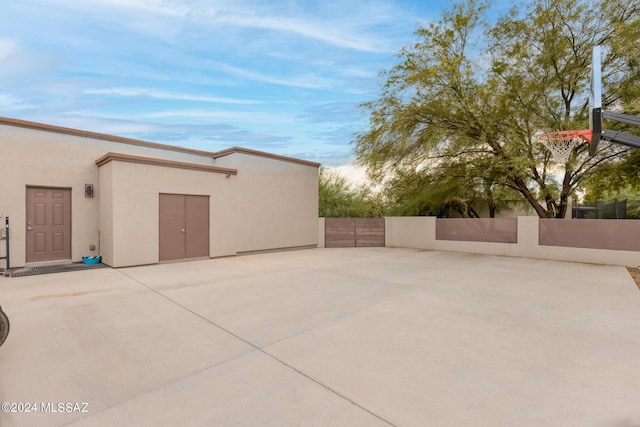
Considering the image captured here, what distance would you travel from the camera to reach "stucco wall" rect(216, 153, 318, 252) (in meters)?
10.1

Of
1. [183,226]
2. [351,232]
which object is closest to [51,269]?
[183,226]

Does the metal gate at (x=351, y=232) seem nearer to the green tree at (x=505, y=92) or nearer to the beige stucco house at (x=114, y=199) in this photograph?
the green tree at (x=505, y=92)

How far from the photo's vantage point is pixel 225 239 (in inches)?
376

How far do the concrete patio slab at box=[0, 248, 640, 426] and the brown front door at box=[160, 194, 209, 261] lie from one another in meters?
2.57

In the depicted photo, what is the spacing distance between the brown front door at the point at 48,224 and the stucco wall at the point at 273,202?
440 cm

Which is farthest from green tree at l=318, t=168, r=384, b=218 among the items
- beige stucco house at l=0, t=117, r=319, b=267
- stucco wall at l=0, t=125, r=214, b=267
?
stucco wall at l=0, t=125, r=214, b=267

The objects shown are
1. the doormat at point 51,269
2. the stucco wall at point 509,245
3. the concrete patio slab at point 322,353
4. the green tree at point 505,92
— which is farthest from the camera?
the green tree at point 505,92

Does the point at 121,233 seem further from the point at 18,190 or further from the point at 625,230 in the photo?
the point at 625,230

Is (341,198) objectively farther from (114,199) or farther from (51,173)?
(51,173)

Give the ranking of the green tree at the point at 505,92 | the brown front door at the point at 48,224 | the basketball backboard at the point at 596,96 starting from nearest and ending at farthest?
the basketball backboard at the point at 596,96
the brown front door at the point at 48,224
the green tree at the point at 505,92

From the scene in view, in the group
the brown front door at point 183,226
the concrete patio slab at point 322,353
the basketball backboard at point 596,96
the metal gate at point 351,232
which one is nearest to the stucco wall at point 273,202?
the metal gate at point 351,232

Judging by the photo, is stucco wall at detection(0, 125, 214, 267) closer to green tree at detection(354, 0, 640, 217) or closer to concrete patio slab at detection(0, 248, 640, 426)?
concrete patio slab at detection(0, 248, 640, 426)

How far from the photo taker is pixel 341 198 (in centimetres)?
1485

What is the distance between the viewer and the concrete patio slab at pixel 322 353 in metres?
2.05
